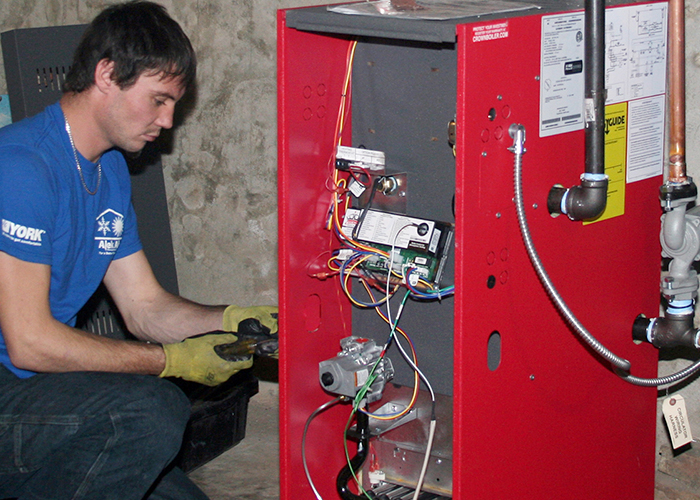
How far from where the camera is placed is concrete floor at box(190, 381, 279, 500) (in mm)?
2273

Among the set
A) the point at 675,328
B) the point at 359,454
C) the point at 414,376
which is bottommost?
the point at 359,454

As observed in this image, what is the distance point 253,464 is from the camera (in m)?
2.42

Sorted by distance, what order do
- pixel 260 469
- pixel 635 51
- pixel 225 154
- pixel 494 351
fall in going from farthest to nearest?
pixel 225 154 < pixel 260 469 < pixel 635 51 < pixel 494 351

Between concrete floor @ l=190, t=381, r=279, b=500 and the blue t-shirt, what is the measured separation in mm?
708

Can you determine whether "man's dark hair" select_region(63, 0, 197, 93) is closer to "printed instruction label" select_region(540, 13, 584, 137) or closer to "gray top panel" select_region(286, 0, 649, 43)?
"gray top panel" select_region(286, 0, 649, 43)

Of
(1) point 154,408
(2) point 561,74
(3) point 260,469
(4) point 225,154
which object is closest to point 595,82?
(2) point 561,74

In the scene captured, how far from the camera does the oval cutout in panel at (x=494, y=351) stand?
1444 mm

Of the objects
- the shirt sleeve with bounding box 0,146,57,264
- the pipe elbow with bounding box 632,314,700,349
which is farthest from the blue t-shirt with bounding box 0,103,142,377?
the pipe elbow with bounding box 632,314,700,349

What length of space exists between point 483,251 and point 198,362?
74 cm

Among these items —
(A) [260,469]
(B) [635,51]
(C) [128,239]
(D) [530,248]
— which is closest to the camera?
(D) [530,248]

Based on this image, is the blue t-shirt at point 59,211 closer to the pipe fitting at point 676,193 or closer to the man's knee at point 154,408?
the man's knee at point 154,408

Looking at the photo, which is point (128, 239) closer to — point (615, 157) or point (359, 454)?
point (359, 454)

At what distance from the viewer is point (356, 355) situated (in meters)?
1.62

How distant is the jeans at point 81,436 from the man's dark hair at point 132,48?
657 mm
